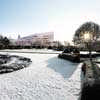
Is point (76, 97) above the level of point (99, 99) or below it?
below

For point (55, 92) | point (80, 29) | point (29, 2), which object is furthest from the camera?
point (80, 29)

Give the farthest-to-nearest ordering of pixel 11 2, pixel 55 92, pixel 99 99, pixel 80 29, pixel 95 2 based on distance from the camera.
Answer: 1. pixel 80 29
2. pixel 11 2
3. pixel 95 2
4. pixel 55 92
5. pixel 99 99

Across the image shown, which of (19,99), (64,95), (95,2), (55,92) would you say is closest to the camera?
(19,99)

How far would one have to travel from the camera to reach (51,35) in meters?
62.1

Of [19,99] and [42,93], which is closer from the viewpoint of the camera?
[19,99]

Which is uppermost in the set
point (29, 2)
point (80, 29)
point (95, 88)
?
point (29, 2)

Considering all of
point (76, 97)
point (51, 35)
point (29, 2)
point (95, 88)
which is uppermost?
point (51, 35)

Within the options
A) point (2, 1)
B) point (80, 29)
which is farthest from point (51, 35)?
point (2, 1)

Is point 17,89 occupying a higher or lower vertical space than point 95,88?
lower

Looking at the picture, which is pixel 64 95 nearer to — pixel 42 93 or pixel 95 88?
pixel 42 93

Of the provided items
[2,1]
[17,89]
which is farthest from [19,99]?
[2,1]

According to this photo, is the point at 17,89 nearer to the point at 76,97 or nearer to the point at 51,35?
the point at 76,97

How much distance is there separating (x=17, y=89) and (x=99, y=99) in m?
2.29

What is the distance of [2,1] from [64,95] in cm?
1106
